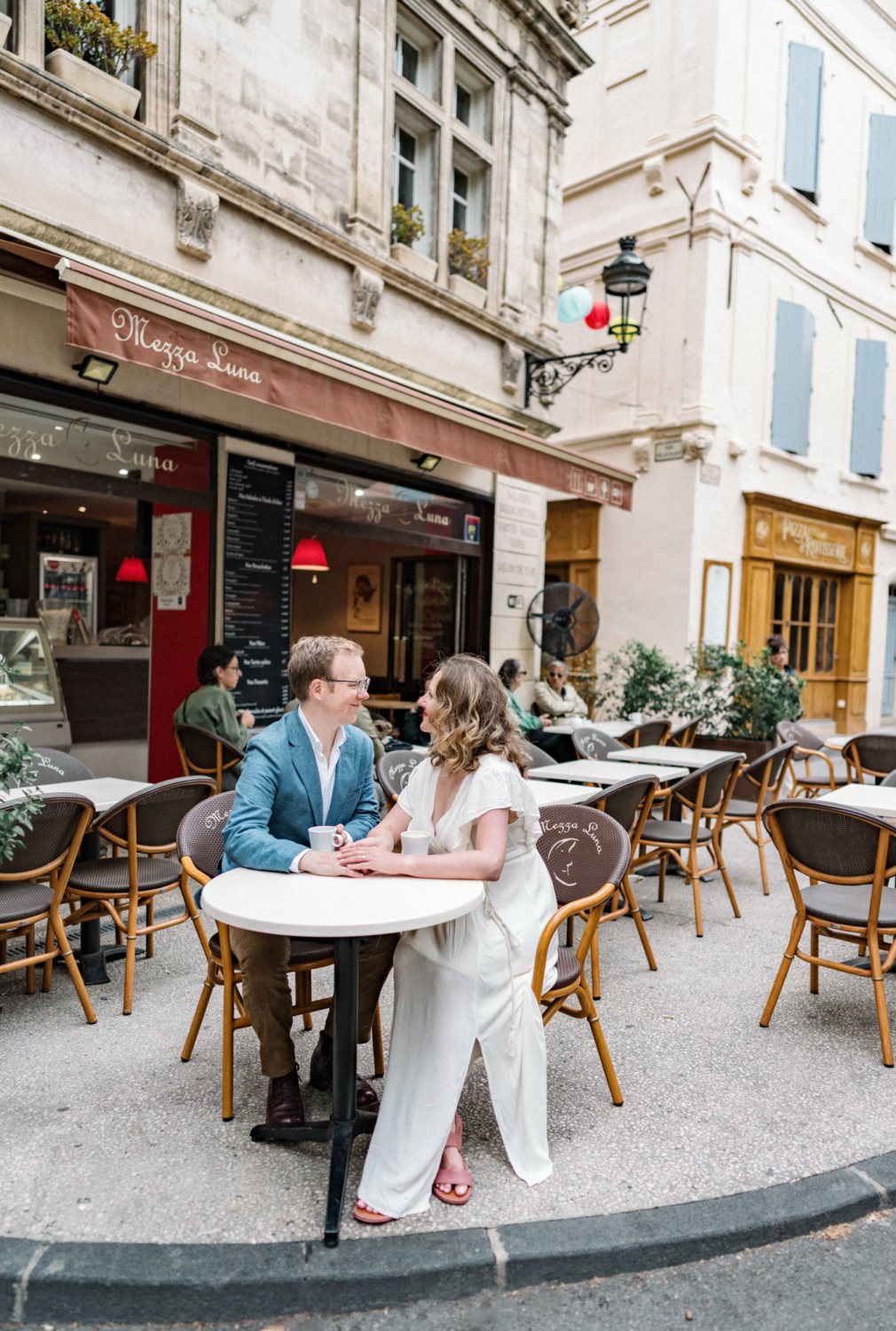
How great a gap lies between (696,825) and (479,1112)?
231 cm

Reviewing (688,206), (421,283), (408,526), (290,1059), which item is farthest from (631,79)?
(290,1059)

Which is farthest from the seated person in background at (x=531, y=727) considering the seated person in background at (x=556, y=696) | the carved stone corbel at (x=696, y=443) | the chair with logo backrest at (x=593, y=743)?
the carved stone corbel at (x=696, y=443)

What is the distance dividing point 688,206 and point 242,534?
7741 millimetres

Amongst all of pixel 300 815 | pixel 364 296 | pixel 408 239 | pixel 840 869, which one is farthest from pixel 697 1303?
pixel 408 239

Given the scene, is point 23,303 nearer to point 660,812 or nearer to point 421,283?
point 421,283

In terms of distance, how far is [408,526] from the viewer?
8.07 metres

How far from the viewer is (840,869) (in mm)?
3275

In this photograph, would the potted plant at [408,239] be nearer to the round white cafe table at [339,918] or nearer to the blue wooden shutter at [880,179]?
the round white cafe table at [339,918]

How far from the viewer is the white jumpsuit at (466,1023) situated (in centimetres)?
225

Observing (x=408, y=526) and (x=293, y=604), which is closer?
(x=408, y=526)

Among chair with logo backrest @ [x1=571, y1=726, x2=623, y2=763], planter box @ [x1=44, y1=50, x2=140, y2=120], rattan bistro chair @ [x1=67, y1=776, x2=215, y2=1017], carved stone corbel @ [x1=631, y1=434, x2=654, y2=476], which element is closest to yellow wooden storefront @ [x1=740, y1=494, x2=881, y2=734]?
carved stone corbel @ [x1=631, y1=434, x2=654, y2=476]

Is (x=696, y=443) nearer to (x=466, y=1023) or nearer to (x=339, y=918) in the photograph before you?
(x=466, y=1023)

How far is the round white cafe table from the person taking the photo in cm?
205

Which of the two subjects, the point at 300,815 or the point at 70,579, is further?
the point at 70,579
